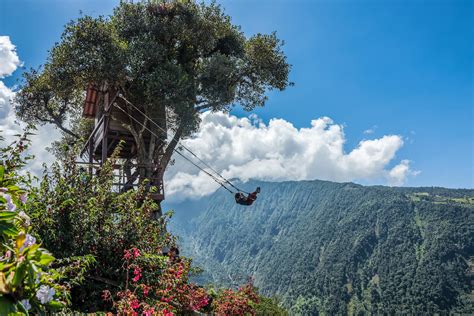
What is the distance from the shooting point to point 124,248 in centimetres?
729

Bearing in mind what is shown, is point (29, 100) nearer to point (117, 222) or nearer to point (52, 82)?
point (52, 82)

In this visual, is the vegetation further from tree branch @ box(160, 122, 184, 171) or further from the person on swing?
tree branch @ box(160, 122, 184, 171)

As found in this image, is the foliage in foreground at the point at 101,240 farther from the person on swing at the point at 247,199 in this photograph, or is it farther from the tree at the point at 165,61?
the tree at the point at 165,61

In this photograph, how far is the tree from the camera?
→ 18812 mm

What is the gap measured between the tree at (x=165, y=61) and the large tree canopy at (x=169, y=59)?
0.05 m

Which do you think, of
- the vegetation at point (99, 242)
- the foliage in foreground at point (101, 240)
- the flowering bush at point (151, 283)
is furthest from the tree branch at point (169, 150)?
the flowering bush at point (151, 283)

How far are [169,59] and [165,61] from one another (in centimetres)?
95

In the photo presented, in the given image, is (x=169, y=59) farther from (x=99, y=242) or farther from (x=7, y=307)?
(x=7, y=307)

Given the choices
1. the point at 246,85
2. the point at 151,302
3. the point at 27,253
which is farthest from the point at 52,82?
the point at 27,253

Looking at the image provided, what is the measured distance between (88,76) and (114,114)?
285 centimetres

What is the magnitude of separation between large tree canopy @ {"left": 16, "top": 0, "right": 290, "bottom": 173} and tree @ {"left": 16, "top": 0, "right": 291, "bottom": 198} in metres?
0.05

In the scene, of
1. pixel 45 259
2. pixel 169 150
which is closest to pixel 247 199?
pixel 169 150

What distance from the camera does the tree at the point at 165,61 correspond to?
18812mm

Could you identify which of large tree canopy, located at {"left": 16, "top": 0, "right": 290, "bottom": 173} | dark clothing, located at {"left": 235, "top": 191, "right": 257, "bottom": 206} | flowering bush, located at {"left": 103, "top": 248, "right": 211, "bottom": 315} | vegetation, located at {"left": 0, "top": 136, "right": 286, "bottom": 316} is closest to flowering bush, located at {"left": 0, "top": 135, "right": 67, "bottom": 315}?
vegetation, located at {"left": 0, "top": 136, "right": 286, "bottom": 316}
